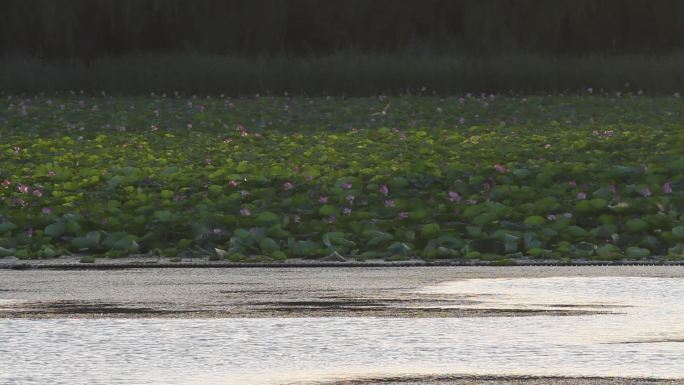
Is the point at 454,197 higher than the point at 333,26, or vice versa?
the point at 454,197

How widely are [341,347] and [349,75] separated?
86.1 ft

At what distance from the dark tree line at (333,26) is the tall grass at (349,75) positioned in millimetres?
1544

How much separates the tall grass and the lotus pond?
8222 millimetres

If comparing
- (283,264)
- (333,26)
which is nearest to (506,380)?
(283,264)

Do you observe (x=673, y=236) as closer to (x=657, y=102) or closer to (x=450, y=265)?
(x=450, y=265)

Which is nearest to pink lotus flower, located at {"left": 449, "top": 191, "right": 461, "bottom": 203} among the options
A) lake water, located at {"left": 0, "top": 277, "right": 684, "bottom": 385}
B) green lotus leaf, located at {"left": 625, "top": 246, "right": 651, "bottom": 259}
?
green lotus leaf, located at {"left": 625, "top": 246, "right": 651, "bottom": 259}

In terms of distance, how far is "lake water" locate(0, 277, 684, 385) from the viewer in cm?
840

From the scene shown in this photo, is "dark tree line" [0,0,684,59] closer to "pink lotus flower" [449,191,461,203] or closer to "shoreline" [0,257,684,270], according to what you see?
"pink lotus flower" [449,191,461,203]

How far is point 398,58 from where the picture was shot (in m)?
37.4

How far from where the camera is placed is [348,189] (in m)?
17.5

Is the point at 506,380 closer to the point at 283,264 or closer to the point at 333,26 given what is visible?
the point at 283,264

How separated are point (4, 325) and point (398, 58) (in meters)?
27.8

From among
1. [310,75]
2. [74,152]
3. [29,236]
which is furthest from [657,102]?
[29,236]

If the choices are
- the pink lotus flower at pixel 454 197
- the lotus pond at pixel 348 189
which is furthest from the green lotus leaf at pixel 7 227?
the pink lotus flower at pixel 454 197
